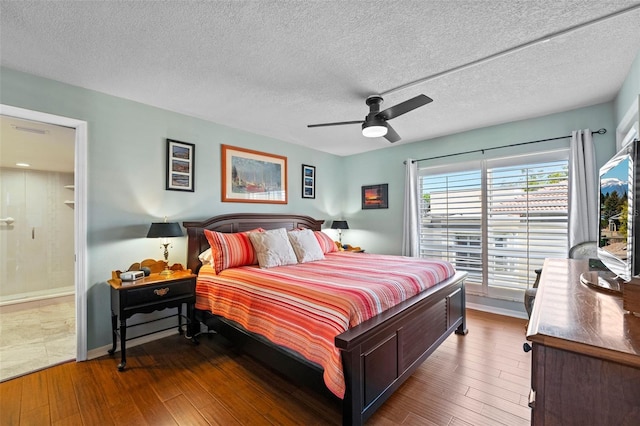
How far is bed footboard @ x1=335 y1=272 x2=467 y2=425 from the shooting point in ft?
5.59

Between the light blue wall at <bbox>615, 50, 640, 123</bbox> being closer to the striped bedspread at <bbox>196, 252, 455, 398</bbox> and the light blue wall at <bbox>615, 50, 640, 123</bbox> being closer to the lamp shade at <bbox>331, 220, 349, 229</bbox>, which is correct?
the striped bedspread at <bbox>196, 252, 455, 398</bbox>

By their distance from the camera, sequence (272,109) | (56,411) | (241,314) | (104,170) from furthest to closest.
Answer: (272,109) < (104,170) < (241,314) < (56,411)

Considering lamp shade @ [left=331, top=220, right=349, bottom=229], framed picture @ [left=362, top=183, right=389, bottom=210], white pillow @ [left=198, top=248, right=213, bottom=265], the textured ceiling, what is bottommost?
white pillow @ [left=198, top=248, right=213, bottom=265]

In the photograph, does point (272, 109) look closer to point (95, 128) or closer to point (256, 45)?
point (256, 45)

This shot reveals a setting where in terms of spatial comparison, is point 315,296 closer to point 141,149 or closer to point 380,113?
point 380,113

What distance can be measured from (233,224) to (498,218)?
3.59 metres

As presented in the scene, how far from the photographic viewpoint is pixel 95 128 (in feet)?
9.36

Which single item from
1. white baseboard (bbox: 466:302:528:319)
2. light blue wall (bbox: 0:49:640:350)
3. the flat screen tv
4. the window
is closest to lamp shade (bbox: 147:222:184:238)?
light blue wall (bbox: 0:49:640:350)

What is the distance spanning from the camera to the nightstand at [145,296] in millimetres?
2564

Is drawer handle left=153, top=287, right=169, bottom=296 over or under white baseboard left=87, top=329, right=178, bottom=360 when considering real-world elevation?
over

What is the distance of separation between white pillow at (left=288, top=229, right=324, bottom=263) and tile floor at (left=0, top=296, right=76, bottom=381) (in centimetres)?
242

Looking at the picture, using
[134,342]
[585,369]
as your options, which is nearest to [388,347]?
[585,369]

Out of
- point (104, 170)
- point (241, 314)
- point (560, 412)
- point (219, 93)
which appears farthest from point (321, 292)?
point (104, 170)

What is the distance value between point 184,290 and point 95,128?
6.09 ft
